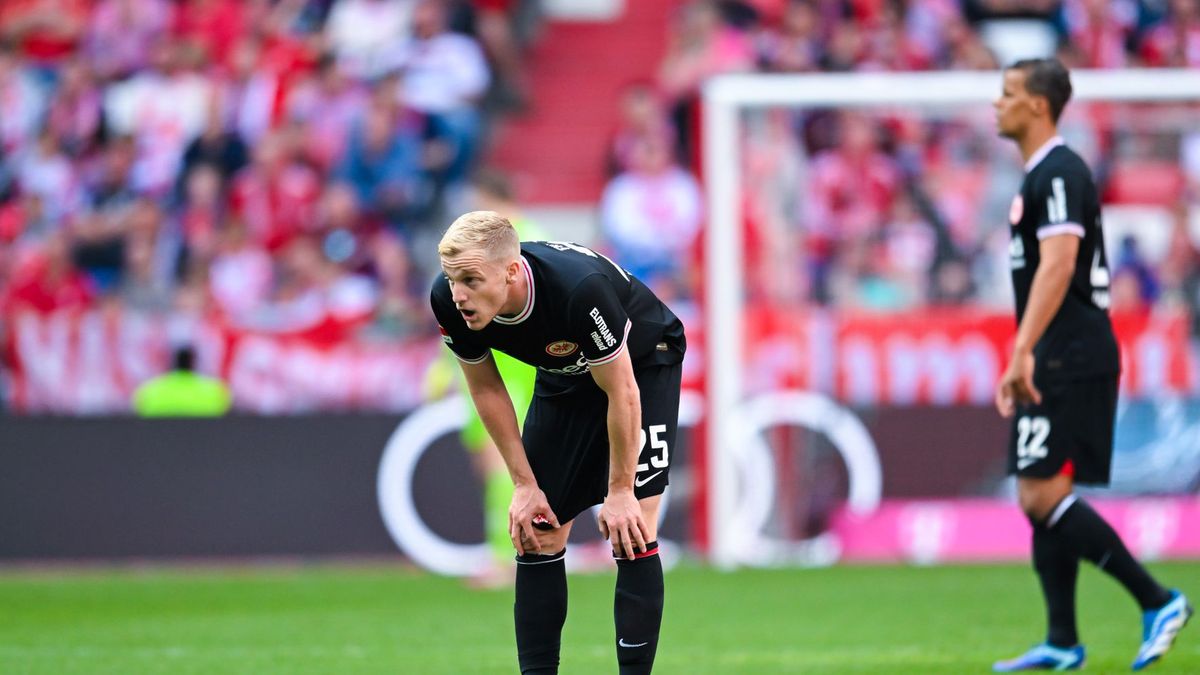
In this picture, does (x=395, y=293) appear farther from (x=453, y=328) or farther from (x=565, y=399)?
(x=453, y=328)

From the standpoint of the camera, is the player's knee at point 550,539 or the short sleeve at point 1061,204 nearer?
the player's knee at point 550,539

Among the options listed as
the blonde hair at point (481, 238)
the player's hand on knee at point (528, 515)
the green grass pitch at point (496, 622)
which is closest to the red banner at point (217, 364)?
the green grass pitch at point (496, 622)

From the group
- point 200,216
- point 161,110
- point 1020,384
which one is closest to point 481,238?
point 1020,384

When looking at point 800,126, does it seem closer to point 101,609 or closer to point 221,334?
point 221,334

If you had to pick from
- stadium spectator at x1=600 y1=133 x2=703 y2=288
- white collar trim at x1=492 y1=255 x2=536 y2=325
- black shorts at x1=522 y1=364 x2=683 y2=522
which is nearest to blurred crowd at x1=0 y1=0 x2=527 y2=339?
stadium spectator at x1=600 y1=133 x2=703 y2=288

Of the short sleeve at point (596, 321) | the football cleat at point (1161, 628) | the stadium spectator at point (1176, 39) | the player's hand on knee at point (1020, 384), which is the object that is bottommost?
the football cleat at point (1161, 628)

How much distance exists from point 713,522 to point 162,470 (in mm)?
3812

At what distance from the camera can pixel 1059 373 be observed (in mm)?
6832

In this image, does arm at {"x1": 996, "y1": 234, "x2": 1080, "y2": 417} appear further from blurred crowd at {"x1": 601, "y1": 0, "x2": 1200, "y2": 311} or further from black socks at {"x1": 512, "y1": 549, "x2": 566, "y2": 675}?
blurred crowd at {"x1": 601, "y1": 0, "x2": 1200, "y2": 311}

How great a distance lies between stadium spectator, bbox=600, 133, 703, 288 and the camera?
1313 cm

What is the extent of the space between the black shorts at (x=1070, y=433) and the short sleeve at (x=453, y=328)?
2470mm

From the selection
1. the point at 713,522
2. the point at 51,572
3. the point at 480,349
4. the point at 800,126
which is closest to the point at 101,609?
the point at 51,572

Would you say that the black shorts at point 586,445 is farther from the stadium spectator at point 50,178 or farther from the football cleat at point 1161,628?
the stadium spectator at point 50,178

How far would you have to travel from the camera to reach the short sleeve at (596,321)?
5121mm
